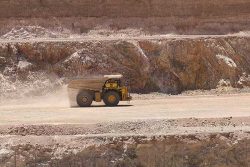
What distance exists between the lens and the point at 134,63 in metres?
27.8

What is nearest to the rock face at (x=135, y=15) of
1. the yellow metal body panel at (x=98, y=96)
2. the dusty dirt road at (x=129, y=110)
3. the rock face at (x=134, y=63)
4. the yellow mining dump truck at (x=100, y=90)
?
the rock face at (x=134, y=63)

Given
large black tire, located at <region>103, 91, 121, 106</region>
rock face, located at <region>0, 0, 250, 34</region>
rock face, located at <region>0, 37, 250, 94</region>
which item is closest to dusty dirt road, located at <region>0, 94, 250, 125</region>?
large black tire, located at <region>103, 91, 121, 106</region>

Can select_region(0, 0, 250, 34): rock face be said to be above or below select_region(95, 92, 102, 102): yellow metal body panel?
above

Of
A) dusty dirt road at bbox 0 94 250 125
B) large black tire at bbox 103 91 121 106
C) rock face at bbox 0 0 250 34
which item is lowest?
dusty dirt road at bbox 0 94 250 125

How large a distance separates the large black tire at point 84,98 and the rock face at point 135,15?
7.65 metres

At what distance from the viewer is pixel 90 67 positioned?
27422 mm

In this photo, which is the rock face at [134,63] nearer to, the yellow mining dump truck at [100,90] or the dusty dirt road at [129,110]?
the dusty dirt road at [129,110]

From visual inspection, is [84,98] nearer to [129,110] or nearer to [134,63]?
[129,110]

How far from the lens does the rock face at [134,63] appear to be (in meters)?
27.4

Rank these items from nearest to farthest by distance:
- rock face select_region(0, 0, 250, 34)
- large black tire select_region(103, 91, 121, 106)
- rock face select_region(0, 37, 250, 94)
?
large black tire select_region(103, 91, 121, 106) < rock face select_region(0, 37, 250, 94) < rock face select_region(0, 0, 250, 34)

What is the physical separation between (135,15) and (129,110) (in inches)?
426

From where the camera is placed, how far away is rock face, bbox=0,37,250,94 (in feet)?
89.8

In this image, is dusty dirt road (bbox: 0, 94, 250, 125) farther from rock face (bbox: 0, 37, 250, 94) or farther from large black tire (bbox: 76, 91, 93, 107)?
rock face (bbox: 0, 37, 250, 94)

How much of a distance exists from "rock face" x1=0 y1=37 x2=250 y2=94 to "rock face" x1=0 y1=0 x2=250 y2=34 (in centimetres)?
266
